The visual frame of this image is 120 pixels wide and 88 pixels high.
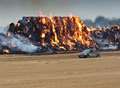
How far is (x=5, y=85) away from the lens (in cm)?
2891

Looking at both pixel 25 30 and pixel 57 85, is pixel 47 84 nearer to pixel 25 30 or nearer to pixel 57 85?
pixel 57 85

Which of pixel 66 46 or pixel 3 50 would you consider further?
pixel 66 46

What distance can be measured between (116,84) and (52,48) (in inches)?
3935

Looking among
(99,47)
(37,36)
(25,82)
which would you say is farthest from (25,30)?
(25,82)

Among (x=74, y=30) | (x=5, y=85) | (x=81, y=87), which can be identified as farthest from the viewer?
(x=74, y=30)

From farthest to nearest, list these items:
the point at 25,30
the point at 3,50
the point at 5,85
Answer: the point at 25,30 < the point at 3,50 < the point at 5,85

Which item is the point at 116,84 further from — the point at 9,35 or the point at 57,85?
the point at 9,35

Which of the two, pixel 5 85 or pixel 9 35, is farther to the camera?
pixel 9 35

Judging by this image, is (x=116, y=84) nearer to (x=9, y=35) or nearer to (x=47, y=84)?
(x=47, y=84)

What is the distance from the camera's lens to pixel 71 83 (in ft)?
96.2

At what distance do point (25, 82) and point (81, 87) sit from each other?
15.7 ft

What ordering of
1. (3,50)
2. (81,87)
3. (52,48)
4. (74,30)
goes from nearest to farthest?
1. (81,87)
2. (3,50)
3. (52,48)
4. (74,30)

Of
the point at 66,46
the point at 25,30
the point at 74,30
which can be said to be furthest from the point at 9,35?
the point at 74,30

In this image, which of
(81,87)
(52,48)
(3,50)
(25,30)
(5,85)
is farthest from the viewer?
(25,30)
